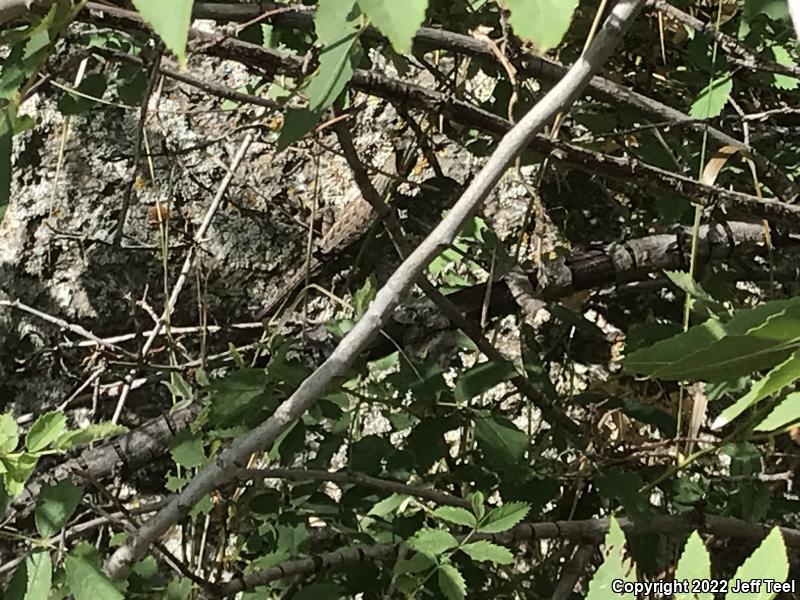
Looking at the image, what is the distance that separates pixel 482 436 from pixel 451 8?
18.3 inches

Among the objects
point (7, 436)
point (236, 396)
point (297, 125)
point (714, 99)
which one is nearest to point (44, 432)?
point (7, 436)

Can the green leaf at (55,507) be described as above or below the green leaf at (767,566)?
below

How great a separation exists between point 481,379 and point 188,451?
29 centimetres

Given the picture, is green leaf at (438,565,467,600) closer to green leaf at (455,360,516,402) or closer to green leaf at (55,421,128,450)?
green leaf at (455,360,516,402)

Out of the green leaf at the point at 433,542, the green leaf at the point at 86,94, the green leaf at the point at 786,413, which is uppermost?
the green leaf at the point at 86,94

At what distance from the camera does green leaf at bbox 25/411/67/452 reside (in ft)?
1.96

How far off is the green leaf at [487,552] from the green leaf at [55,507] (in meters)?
0.30

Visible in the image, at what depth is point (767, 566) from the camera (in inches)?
15.7

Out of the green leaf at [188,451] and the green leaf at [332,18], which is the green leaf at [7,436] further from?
the green leaf at [332,18]

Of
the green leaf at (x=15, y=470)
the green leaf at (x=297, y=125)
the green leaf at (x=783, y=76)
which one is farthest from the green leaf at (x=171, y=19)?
the green leaf at (x=783, y=76)

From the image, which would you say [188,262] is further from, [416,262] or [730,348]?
[730,348]

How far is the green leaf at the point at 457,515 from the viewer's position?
0.69 meters

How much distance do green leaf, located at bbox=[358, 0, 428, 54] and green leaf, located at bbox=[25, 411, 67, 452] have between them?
1.32 ft

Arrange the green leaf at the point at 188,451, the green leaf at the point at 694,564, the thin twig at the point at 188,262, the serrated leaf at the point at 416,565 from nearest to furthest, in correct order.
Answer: the green leaf at the point at 694,564 < the serrated leaf at the point at 416,565 < the green leaf at the point at 188,451 < the thin twig at the point at 188,262
